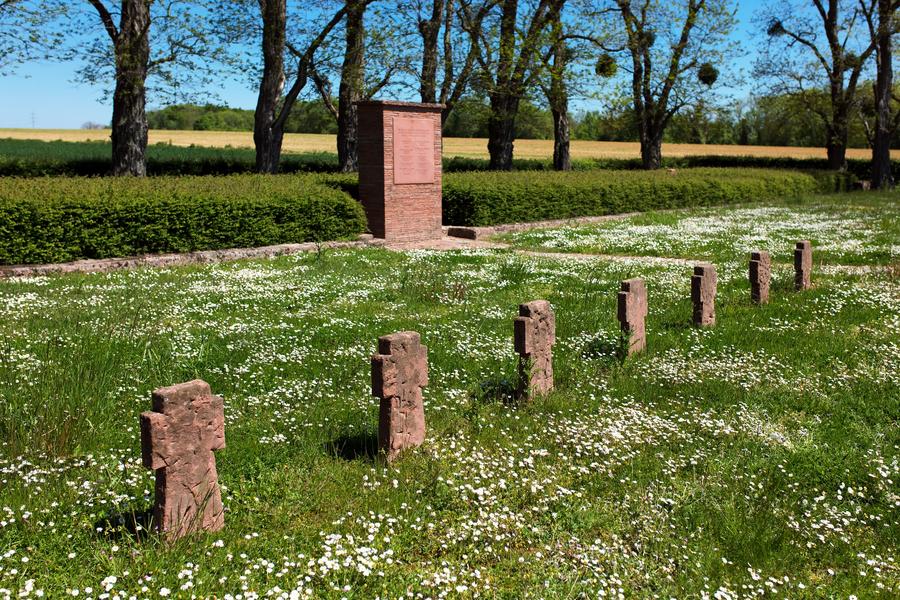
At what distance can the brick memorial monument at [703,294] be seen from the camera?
8.16m

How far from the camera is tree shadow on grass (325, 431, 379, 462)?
4.76m

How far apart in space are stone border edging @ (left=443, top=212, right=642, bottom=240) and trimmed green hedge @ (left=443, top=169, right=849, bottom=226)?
308 mm

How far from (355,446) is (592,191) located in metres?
19.1

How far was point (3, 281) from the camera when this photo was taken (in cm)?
1072

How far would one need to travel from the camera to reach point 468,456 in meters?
4.77

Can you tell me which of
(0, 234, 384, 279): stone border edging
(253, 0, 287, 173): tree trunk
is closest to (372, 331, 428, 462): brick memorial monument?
(0, 234, 384, 279): stone border edging

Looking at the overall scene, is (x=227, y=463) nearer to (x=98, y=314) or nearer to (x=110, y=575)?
(x=110, y=575)

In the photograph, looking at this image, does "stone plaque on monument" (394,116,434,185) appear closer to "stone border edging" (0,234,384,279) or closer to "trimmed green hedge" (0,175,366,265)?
"trimmed green hedge" (0,175,366,265)

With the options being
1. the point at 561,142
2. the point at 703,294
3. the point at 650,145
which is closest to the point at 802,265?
the point at 703,294

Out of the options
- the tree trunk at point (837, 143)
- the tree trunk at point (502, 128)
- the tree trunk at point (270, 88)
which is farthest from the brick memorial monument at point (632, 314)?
the tree trunk at point (837, 143)

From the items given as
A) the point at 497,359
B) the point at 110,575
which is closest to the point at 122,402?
the point at 110,575

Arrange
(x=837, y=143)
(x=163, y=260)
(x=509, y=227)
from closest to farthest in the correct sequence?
1. (x=163, y=260)
2. (x=509, y=227)
3. (x=837, y=143)

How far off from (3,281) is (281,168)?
1706cm

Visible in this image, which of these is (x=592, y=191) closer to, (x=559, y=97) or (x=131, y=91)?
(x=559, y=97)
